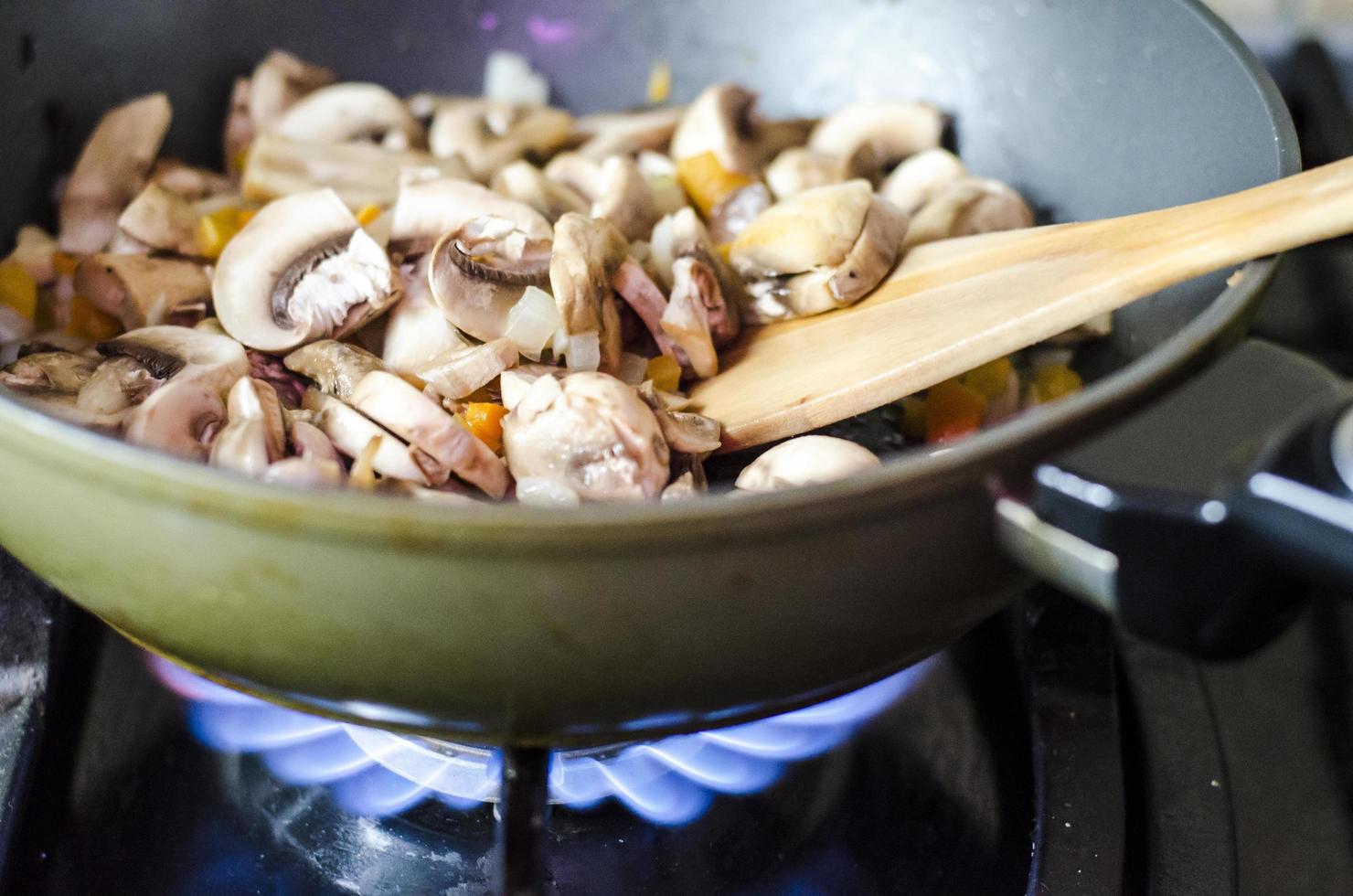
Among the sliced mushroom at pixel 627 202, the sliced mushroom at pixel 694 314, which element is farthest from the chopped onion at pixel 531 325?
the sliced mushroom at pixel 627 202

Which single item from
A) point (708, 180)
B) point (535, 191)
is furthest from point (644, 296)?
point (708, 180)

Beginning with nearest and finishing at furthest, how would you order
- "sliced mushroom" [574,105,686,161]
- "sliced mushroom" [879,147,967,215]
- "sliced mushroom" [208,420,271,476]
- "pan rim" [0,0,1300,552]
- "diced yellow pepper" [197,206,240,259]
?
"pan rim" [0,0,1300,552]
"sliced mushroom" [208,420,271,476]
"diced yellow pepper" [197,206,240,259]
"sliced mushroom" [879,147,967,215]
"sliced mushroom" [574,105,686,161]

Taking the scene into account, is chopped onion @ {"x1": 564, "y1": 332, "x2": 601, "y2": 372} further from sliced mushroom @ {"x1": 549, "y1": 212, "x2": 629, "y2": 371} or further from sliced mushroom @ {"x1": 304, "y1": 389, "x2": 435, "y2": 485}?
sliced mushroom @ {"x1": 304, "y1": 389, "x2": 435, "y2": 485}

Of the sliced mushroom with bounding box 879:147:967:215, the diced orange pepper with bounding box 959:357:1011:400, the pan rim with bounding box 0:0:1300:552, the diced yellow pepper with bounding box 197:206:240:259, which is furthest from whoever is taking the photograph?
the sliced mushroom with bounding box 879:147:967:215

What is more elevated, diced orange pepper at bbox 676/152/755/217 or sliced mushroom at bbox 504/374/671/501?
diced orange pepper at bbox 676/152/755/217

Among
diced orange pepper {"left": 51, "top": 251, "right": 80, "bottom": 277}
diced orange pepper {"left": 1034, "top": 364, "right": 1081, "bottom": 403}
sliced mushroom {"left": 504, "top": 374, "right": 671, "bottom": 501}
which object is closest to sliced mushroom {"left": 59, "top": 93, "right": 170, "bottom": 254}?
diced orange pepper {"left": 51, "top": 251, "right": 80, "bottom": 277}

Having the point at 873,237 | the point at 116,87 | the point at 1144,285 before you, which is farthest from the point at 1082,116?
the point at 116,87

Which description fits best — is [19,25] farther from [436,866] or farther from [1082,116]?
[1082,116]
